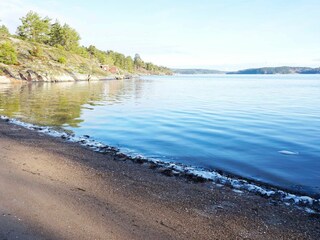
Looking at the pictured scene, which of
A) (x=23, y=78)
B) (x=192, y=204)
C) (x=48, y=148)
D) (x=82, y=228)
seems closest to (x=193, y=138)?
(x=48, y=148)

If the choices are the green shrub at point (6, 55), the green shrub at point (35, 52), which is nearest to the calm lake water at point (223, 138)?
the green shrub at point (6, 55)

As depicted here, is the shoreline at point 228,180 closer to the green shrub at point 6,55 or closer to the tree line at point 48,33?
the green shrub at point 6,55

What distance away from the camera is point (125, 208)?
7.51m

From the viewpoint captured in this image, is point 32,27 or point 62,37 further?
point 62,37

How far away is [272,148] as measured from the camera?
1614 centimetres

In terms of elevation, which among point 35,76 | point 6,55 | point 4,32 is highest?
point 4,32

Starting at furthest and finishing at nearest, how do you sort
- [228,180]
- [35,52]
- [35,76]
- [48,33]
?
[48,33], [35,52], [35,76], [228,180]

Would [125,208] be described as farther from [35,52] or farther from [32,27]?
[32,27]

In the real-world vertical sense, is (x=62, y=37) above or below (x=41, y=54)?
above

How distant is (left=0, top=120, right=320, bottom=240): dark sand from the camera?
6352mm

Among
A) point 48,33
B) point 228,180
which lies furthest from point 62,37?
point 228,180

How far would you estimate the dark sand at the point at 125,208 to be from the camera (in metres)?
6.35

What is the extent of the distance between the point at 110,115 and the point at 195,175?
18.2m

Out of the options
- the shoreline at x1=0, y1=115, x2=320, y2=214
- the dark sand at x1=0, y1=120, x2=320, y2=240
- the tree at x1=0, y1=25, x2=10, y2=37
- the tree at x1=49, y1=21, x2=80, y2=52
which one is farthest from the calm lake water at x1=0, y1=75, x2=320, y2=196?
the tree at x1=49, y1=21, x2=80, y2=52
